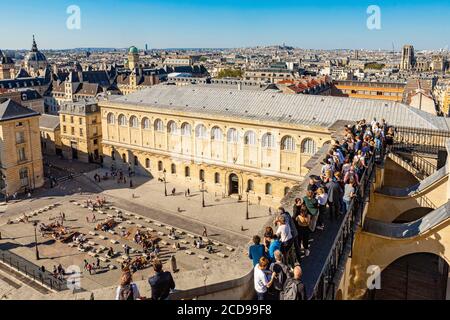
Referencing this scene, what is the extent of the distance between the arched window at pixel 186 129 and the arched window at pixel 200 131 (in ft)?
3.71

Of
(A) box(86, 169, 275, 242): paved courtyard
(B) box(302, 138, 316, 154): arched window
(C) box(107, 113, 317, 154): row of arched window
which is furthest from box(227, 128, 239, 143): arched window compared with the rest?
(B) box(302, 138, 316, 154): arched window

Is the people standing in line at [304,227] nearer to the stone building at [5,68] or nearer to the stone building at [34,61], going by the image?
the stone building at [5,68]

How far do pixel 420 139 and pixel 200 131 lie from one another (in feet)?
97.2

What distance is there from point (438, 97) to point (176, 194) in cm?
7816

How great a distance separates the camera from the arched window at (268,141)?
4644 cm

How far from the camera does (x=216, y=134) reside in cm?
5050

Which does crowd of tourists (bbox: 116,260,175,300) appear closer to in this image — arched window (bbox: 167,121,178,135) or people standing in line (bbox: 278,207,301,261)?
people standing in line (bbox: 278,207,301,261)

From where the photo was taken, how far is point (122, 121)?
195 ft

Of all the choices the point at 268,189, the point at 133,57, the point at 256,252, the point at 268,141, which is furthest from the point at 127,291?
the point at 133,57

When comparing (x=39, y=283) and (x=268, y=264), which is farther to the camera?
(x=39, y=283)

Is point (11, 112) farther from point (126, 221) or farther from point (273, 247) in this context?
point (273, 247)

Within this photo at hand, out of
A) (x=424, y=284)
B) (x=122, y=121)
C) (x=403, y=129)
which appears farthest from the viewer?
(x=122, y=121)

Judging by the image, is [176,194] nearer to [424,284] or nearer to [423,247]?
[424,284]

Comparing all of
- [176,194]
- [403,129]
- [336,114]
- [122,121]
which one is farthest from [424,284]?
[122,121]
